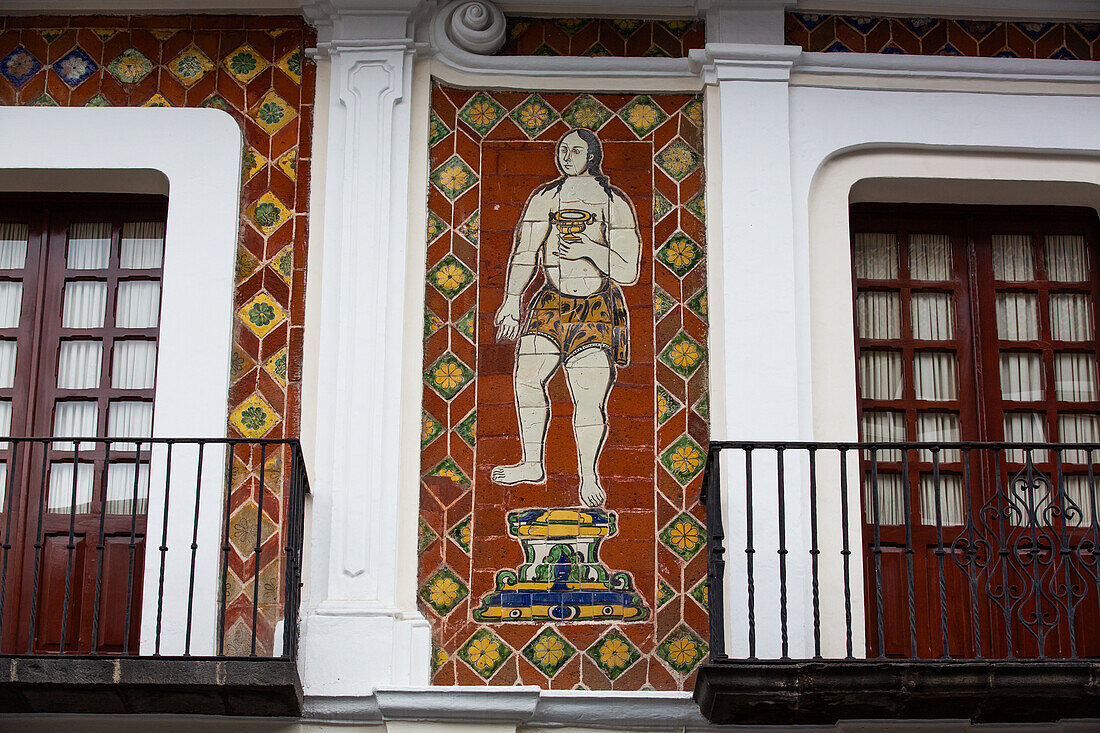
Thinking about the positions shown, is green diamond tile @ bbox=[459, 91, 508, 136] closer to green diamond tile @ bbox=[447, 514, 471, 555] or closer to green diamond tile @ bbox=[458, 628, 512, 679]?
green diamond tile @ bbox=[447, 514, 471, 555]

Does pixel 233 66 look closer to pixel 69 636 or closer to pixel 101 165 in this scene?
pixel 101 165

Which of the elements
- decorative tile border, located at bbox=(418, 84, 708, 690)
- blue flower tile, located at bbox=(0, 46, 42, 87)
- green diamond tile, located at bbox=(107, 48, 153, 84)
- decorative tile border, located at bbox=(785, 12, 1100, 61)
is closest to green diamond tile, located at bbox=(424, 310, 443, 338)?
decorative tile border, located at bbox=(418, 84, 708, 690)

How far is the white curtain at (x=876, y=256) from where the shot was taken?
9.12m

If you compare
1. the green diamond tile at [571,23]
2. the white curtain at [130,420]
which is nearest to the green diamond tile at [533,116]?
the green diamond tile at [571,23]

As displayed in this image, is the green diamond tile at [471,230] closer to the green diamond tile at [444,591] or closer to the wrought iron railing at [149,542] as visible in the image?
the wrought iron railing at [149,542]

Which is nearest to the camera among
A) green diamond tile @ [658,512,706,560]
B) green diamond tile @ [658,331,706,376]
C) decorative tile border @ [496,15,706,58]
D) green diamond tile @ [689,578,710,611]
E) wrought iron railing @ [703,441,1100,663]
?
wrought iron railing @ [703,441,1100,663]

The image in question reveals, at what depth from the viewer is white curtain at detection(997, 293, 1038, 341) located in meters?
9.03

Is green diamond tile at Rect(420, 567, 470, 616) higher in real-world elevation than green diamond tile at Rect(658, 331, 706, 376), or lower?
lower

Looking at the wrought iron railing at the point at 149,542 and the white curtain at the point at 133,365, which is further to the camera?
the white curtain at the point at 133,365

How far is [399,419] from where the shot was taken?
27.8ft

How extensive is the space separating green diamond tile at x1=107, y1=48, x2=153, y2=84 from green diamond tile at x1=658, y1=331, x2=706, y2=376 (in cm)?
318

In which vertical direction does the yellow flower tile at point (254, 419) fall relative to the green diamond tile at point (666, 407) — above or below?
below

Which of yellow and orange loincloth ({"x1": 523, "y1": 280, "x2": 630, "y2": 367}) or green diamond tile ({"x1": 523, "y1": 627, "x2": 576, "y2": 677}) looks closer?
green diamond tile ({"x1": 523, "y1": 627, "x2": 576, "y2": 677})

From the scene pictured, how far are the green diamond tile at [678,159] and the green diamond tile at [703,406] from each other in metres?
1.21
